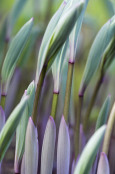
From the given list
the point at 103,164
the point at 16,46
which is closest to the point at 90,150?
the point at 103,164

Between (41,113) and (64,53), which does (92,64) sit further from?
(41,113)

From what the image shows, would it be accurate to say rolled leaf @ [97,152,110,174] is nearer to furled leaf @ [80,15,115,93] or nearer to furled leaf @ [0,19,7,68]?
furled leaf @ [80,15,115,93]

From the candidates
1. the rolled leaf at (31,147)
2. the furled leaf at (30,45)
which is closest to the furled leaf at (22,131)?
the rolled leaf at (31,147)

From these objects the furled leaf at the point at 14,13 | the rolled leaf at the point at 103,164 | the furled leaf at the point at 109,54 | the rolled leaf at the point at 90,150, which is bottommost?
the rolled leaf at the point at 103,164

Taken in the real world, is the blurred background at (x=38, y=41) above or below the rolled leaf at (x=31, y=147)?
above

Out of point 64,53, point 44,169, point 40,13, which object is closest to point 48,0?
point 40,13

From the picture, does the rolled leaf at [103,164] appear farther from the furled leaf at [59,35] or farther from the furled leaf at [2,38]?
the furled leaf at [2,38]

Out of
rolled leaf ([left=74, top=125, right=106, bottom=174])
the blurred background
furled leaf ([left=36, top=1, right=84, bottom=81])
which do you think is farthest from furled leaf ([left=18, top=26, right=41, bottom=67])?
rolled leaf ([left=74, top=125, right=106, bottom=174])

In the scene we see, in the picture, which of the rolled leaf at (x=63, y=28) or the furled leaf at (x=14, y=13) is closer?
the rolled leaf at (x=63, y=28)
